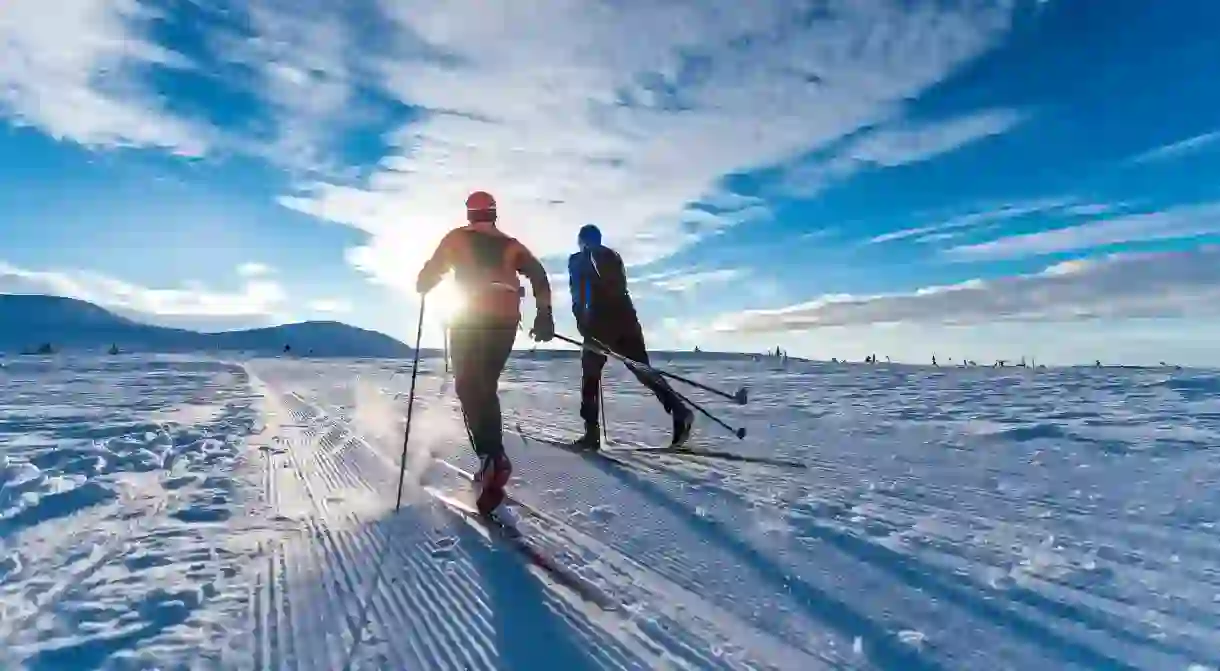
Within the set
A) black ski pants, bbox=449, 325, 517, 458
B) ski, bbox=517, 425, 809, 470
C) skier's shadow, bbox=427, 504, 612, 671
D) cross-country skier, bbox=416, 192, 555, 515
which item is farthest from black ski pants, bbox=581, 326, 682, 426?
skier's shadow, bbox=427, 504, 612, 671

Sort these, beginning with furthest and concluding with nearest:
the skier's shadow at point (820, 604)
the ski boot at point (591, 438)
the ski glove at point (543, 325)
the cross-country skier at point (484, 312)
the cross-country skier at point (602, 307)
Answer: the cross-country skier at point (602, 307), the ski boot at point (591, 438), the ski glove at point (543, 325), the cross-country skier at point (484, 312), the skier's shadow at point (820, 604)

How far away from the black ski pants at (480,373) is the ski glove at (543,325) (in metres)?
0.62

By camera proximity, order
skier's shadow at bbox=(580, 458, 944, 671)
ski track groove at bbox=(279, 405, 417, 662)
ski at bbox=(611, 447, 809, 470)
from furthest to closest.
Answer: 1. ski at bbox=(611, 447, 809, 470)
2. ski track groove at bbox=(279, 405, 417, 662)
3. skier's shadow at bbox=(580, 458, 944, 671)

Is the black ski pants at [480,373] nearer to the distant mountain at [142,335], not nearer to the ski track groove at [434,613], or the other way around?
the ski track groove at [434,613]

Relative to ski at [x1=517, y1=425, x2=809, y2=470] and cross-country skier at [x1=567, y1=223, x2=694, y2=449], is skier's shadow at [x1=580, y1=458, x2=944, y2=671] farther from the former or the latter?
cross-country skier at [x1=567, y1=223, x2=694, y2=449]

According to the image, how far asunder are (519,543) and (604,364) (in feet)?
11.6

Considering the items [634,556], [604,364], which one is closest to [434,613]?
[634,556]

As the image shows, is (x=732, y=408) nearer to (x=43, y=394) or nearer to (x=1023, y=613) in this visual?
(x=1023, y=613)

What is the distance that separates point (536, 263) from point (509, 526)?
187 centimetres

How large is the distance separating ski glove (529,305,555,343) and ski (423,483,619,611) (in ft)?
4.43

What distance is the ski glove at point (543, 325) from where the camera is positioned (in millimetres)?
5098

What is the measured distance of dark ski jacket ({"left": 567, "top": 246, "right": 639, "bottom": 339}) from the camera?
716 centimetres

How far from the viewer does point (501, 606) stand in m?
2.82

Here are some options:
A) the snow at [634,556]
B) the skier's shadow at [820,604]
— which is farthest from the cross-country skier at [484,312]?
the skier's shadow at [820,604]
